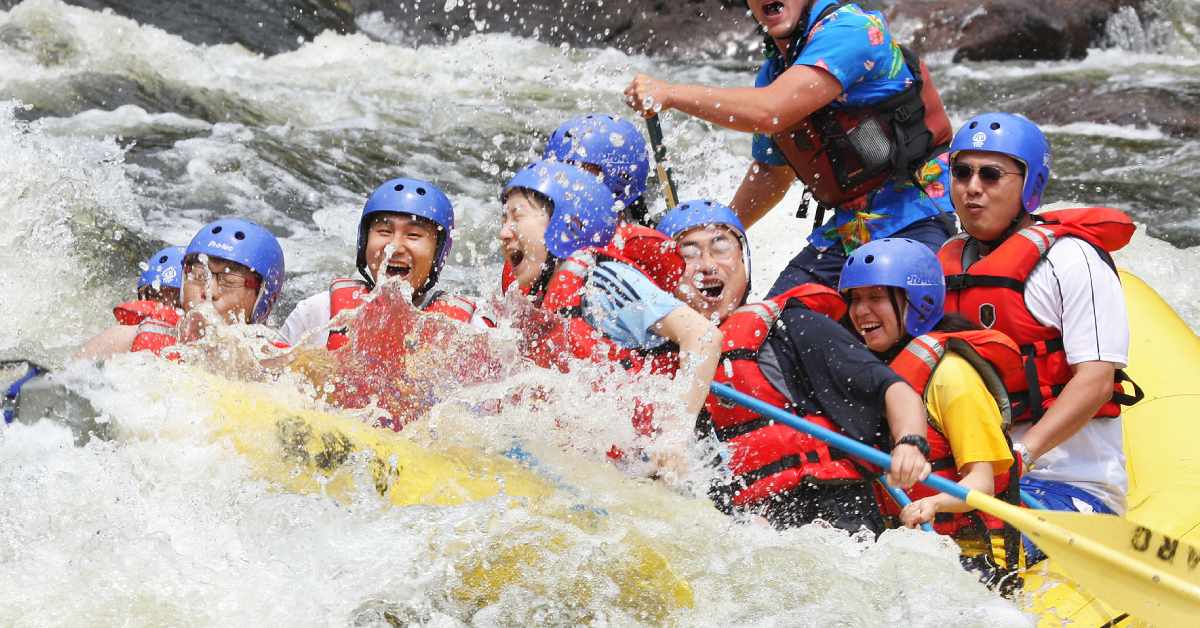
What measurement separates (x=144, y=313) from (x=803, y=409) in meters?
2.13

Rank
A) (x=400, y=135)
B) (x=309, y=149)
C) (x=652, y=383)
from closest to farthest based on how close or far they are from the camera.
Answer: (x=652, y=383), (x=309, y=149), (x=400, y=135)

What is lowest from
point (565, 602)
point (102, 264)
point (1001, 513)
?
point (102, 264)

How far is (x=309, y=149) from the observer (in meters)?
8.81

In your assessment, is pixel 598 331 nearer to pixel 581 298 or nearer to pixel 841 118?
pixel 581 298

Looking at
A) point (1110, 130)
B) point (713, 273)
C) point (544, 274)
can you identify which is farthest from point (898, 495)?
point (1110, 130)

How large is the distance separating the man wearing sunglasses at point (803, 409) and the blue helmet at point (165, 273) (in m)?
2.02

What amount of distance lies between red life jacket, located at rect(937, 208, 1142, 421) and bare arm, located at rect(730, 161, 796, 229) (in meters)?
1.03

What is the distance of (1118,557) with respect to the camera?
10.3ft

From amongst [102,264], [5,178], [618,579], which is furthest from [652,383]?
[5,178]

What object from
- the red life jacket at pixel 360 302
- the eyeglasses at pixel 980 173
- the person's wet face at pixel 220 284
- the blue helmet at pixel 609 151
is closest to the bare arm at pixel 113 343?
the person's wet face at pixel 220 284

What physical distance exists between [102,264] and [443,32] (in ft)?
24.4

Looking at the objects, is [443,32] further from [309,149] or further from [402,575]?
[402,575]

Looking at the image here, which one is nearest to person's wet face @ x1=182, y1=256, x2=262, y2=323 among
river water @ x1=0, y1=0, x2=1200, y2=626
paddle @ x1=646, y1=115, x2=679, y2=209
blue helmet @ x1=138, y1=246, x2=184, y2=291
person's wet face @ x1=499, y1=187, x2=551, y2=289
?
blue helmet @ x1=138, y1=246, x2=184, y2=291

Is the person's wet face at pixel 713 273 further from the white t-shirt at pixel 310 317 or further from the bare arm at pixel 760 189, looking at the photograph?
the bare arm at pixel 760 189
